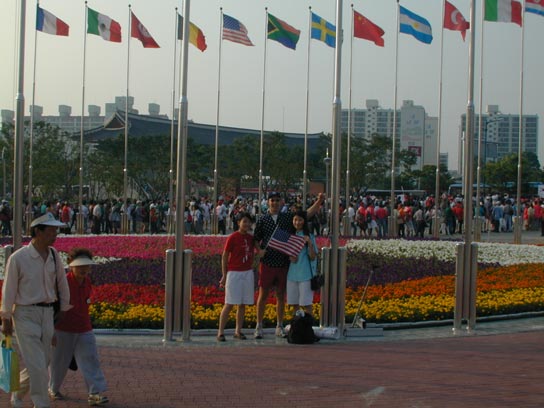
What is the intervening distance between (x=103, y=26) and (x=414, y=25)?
35.5ft

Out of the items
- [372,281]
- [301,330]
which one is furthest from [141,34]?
[301,330]

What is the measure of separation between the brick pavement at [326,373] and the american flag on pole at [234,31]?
17649mm

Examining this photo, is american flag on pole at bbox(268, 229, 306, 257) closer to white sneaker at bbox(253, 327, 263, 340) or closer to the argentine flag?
white sneaker at bbox(253, 327, 263, 340)

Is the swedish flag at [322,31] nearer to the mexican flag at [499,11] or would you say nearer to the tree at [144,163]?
the mexican flag at [499,11]

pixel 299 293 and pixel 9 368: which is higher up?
pixel 299 293

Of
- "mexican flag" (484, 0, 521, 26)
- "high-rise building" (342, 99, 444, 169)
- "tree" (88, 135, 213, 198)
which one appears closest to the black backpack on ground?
"mexican flag" (484, 0, 521, 26)

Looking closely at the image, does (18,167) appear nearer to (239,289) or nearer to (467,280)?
(239,289)

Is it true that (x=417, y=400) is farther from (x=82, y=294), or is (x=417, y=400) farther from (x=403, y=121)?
(x=403, y=121)

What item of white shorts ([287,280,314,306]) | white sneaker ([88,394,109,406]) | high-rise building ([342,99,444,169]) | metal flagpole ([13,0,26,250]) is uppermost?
high-rise building ([342,99,444,169])

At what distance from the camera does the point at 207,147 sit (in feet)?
159

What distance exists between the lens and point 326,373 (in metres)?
8.50

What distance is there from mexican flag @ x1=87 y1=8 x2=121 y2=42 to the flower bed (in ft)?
26.0

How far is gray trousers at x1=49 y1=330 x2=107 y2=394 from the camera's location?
24.0ft

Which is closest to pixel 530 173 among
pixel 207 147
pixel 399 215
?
pixel 207 147
